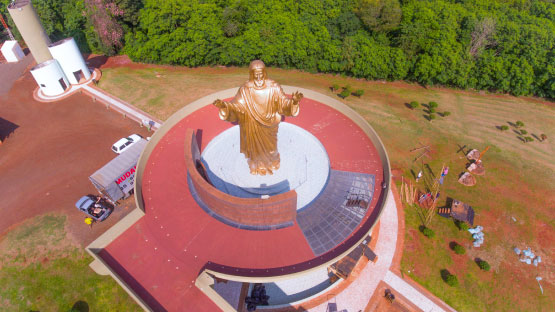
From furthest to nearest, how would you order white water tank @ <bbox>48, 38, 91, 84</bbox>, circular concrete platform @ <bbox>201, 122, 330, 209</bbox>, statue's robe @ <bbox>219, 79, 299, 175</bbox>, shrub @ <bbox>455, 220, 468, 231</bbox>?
white water tank @ <bbox>48, 38, 91, 84</bbox> → shrub @ <bbox>455, 220, 468, 231</bbox> → circular concrete platform @ <bbox>201, 122, 330, 209</bbox> → statue's robe @ <bbox>219, 79, 299, 175</bbox>

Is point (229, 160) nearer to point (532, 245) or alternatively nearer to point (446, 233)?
point (446, 233)

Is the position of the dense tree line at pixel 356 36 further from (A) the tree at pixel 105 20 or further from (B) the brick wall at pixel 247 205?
(B) the brick wall at pixel 247 205

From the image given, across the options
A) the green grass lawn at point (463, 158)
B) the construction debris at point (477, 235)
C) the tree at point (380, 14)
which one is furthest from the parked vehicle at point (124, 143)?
the tree at point (380, 14)

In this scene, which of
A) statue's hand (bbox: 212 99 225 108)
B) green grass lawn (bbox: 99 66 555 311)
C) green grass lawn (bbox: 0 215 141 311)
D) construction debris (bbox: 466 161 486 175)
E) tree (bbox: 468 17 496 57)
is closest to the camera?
statue's hand (bbox: 212 99 225 108)

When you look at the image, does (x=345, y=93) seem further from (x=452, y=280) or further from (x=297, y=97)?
(x=452, y=280)

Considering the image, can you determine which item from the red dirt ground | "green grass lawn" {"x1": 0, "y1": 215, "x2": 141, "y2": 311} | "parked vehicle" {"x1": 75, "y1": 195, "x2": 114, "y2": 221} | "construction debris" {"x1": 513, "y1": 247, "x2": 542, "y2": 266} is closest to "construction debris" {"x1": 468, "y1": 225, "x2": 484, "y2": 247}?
"construction debris" {"x1": 513, "y1": 247, "x2": 542, "y2": 266}

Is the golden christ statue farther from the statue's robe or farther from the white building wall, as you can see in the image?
the white building wall

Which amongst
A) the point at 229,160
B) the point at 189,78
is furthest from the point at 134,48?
the point at 229,160
